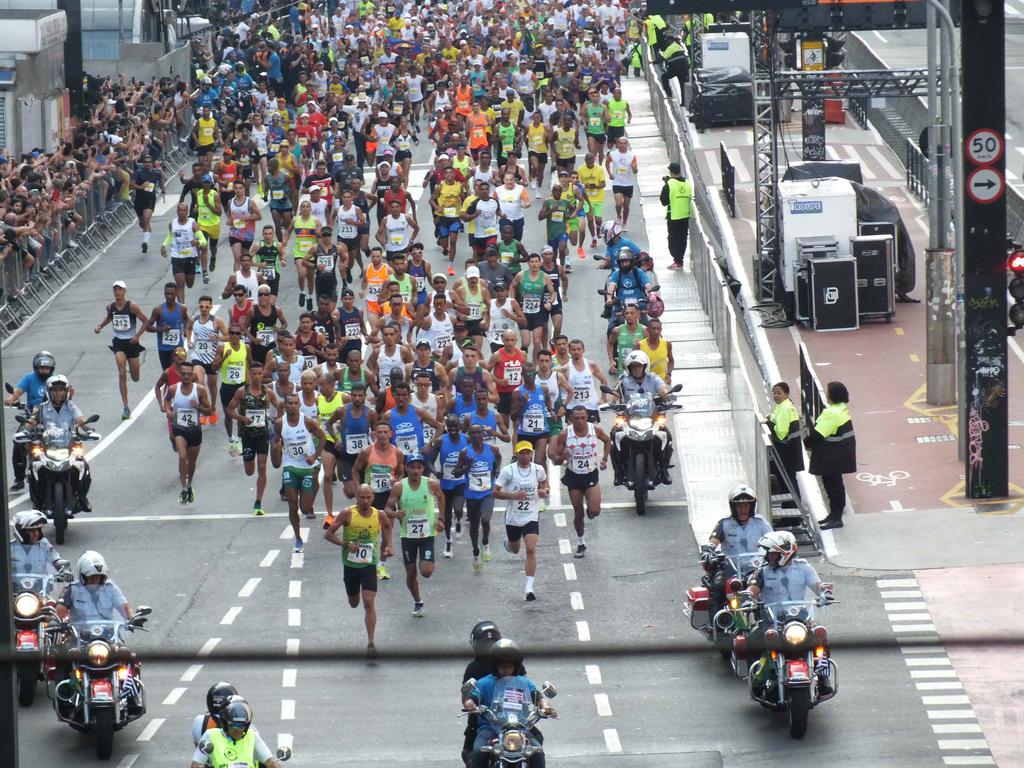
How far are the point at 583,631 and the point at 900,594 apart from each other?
9.52 feet

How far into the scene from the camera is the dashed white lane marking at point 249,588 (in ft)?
63.4

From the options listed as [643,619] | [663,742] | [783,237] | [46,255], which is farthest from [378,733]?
[46,255]

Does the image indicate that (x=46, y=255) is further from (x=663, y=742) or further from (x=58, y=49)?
(x=663, y=742)

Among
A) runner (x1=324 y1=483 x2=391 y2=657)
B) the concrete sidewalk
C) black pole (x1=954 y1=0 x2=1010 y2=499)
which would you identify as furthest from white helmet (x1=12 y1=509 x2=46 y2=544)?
black pole (x1=954 y1=0 x2=1010 y2=499)

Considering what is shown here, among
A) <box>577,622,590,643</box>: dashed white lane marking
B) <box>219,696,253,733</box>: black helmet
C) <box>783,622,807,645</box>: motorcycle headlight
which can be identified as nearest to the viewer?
<box>219,696,253,733</box>: black helmet

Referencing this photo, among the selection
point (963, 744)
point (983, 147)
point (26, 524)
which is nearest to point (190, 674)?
point (26, 524)

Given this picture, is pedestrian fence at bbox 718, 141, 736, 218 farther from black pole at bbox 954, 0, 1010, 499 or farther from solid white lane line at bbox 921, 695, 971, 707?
solid white lane line at bbox 921, 695, 971, 707

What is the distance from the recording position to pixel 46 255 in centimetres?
3425

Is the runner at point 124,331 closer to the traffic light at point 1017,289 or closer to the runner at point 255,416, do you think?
the runner at point 255,416

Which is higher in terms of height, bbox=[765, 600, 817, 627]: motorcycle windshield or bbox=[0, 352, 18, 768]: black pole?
bbox=[0, 352, 18, 768]: black pole

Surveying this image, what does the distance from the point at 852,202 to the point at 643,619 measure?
14.3 metres

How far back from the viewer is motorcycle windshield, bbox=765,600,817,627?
15.3m

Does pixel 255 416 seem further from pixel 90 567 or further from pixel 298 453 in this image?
pixel 90 567

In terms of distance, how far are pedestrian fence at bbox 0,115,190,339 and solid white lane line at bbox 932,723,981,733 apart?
59.5ft
